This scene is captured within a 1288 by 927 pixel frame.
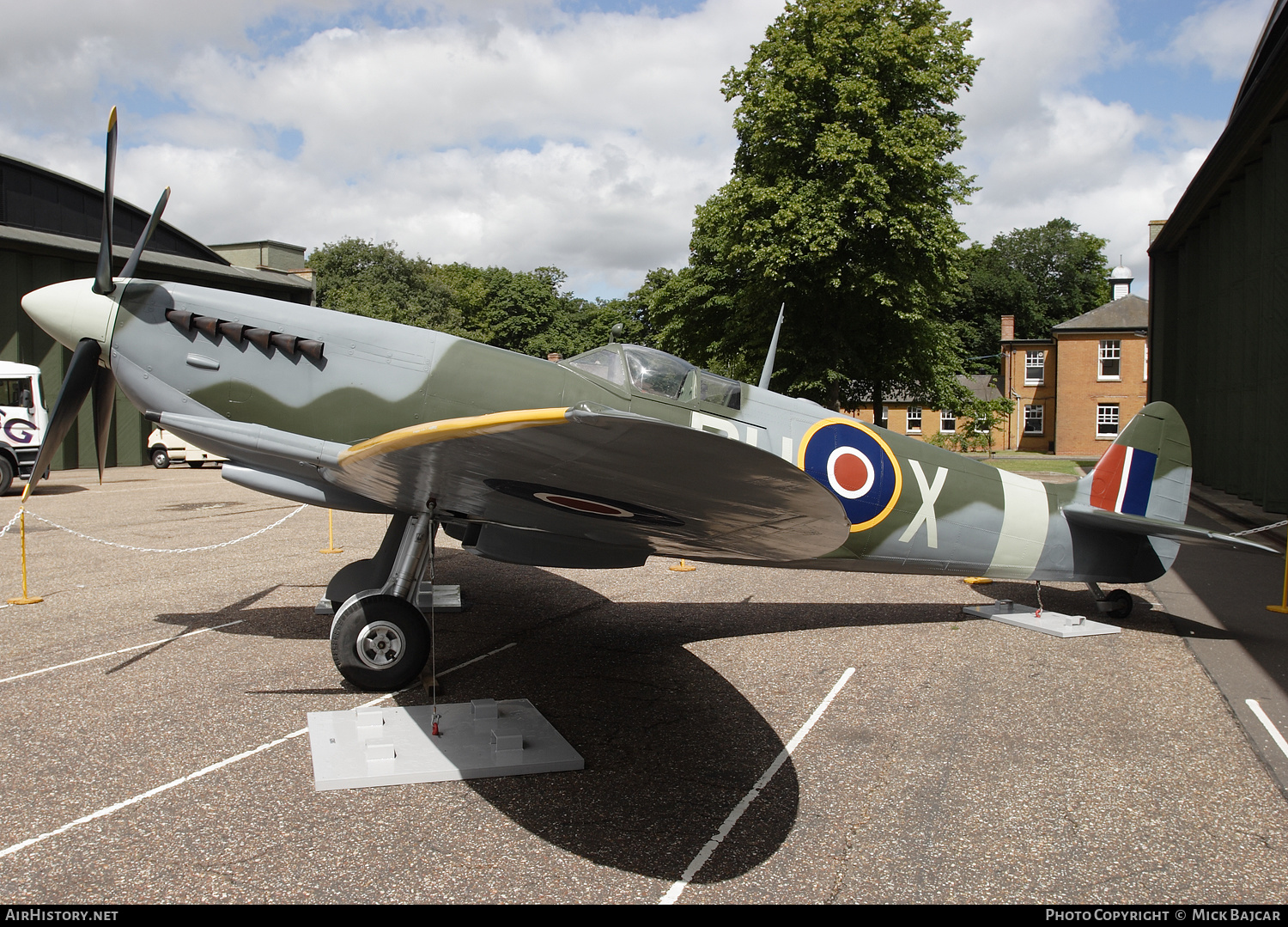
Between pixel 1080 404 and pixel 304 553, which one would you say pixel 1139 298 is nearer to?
pixel 1080 404

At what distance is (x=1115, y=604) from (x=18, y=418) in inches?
796

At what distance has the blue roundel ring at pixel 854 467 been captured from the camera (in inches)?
235

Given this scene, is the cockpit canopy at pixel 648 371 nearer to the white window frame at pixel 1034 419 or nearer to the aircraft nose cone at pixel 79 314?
the aircraft nose cone at pixel 79 314

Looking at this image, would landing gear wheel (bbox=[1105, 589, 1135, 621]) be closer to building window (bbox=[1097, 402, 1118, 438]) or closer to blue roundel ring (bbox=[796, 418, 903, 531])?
blue roundel ring (bbox=[796, 418, 903, 531])

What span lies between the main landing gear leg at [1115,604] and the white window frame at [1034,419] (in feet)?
149

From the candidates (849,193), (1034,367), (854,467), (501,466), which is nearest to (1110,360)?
(1034,367)

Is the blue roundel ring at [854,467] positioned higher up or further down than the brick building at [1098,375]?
further down

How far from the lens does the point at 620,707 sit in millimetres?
4914

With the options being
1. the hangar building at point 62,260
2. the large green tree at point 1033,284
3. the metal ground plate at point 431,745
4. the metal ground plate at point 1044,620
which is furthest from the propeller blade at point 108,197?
the large green tree at point 1033,284

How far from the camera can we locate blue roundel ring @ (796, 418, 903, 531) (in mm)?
5965

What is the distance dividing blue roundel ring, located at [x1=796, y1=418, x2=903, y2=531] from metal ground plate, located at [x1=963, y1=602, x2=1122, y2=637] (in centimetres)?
187

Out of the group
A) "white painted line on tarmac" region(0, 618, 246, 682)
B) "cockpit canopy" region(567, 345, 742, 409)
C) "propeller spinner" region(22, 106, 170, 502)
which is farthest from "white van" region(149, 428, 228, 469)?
"cockpit canopy" region(567, 345, 742, 409)

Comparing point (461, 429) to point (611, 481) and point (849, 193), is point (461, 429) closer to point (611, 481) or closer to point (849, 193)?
point (611, 481)

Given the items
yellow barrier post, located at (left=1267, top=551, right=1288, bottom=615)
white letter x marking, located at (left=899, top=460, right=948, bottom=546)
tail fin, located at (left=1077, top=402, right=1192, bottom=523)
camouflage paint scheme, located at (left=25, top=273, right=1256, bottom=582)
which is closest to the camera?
camouflage paint scheme, located at (left=25, top=273, right=1256, bottom=582)
